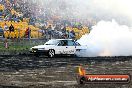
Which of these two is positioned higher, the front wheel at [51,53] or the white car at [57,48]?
the white car at [57,48]

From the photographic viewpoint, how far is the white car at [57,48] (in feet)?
98.5

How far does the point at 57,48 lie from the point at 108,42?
632 cm

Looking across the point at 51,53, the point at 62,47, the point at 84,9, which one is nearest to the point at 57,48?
the point at 62,47

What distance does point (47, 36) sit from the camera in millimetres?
44219

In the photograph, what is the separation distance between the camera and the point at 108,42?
3544 centimetres

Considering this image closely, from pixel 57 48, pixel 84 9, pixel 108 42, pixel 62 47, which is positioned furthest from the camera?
pixel 84 9

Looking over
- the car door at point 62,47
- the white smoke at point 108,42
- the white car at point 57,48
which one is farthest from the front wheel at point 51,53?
the white smoke at point 108,42

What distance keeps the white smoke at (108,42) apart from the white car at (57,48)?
0.80 meters

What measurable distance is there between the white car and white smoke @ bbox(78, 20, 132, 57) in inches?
31.3

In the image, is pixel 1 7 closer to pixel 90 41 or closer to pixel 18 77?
pixel 90 41

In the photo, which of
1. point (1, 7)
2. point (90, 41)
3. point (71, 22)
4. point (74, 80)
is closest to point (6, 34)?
point (90, 41)

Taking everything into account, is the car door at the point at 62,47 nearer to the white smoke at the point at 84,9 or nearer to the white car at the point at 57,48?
the white car at the point at 57,48

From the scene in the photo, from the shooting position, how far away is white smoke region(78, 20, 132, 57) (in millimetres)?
Answer: 33562

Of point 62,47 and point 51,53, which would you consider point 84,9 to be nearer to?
point 62,47
